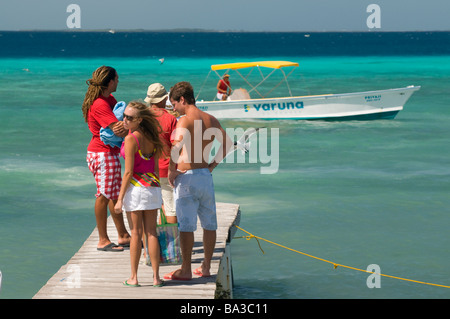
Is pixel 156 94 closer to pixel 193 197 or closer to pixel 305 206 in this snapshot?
pixel 193 197

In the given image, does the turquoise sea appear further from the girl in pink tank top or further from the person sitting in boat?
the girl in pink tank top

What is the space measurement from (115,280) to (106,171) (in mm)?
1077

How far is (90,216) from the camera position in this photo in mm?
11828

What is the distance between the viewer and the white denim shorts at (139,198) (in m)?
5.46

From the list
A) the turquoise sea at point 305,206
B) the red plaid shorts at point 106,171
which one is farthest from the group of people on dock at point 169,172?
the turquoise sea at point 305,206

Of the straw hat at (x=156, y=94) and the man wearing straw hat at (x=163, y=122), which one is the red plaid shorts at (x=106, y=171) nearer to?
the man wearing straw hat at (x=163, y=122)

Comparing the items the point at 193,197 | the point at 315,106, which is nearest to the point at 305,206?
the point at 193,197

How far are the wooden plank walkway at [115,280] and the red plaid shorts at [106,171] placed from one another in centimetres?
65

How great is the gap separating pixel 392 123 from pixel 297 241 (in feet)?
44.5

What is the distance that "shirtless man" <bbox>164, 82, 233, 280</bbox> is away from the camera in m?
5.53

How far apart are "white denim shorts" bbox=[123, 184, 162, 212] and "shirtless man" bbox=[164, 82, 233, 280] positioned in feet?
0.83

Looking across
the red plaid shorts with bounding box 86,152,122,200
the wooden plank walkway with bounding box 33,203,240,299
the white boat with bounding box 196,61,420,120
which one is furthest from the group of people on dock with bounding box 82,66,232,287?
the white boat with bounding box 196,61,420,120

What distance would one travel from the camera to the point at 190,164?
558 cm

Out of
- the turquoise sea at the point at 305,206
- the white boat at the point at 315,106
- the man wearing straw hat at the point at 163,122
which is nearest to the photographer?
the man wearing straw hat at the point at 163,122
